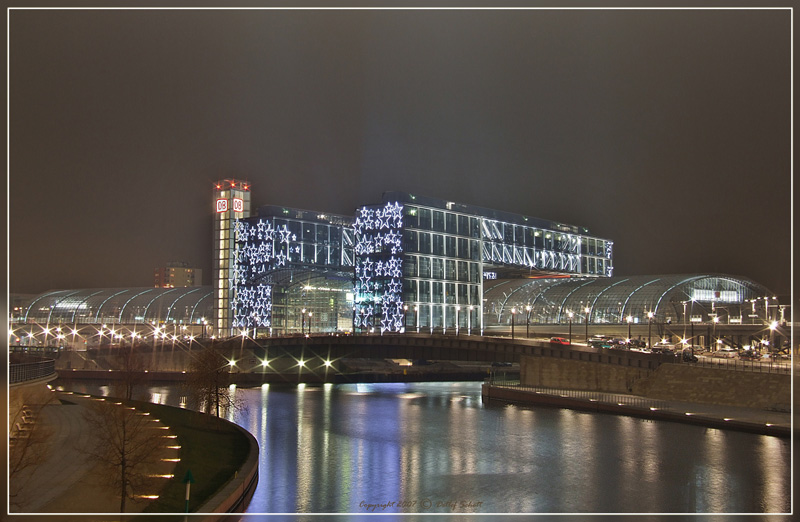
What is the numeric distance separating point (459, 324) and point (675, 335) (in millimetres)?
42636

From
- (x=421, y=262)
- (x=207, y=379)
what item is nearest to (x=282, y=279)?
(x=421, y=262)

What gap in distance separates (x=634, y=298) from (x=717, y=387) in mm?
61732

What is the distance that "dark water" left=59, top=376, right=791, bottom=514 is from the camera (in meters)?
37.0

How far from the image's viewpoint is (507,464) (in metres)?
47.7

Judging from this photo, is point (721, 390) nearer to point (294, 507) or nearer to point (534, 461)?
point (534, 461)

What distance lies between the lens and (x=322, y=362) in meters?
129

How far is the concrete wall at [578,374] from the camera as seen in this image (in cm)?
8094

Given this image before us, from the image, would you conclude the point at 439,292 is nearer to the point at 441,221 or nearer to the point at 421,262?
the point at 421,262

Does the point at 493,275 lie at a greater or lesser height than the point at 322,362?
greater

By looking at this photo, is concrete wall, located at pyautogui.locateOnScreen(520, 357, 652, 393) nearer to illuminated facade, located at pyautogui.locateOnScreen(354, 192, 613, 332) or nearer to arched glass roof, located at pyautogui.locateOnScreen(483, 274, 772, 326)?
arched glass roof, located at pyautogui.locateOnScreen(483, 274, 772, 326)

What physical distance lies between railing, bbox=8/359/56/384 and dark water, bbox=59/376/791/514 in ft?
37.6

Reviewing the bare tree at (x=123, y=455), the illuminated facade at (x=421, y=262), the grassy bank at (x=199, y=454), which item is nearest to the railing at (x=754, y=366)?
the grassy bank at (x=199, y=454)

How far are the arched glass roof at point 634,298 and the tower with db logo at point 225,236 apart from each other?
56.4 m

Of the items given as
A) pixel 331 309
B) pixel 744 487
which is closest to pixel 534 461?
pixel 744 487
